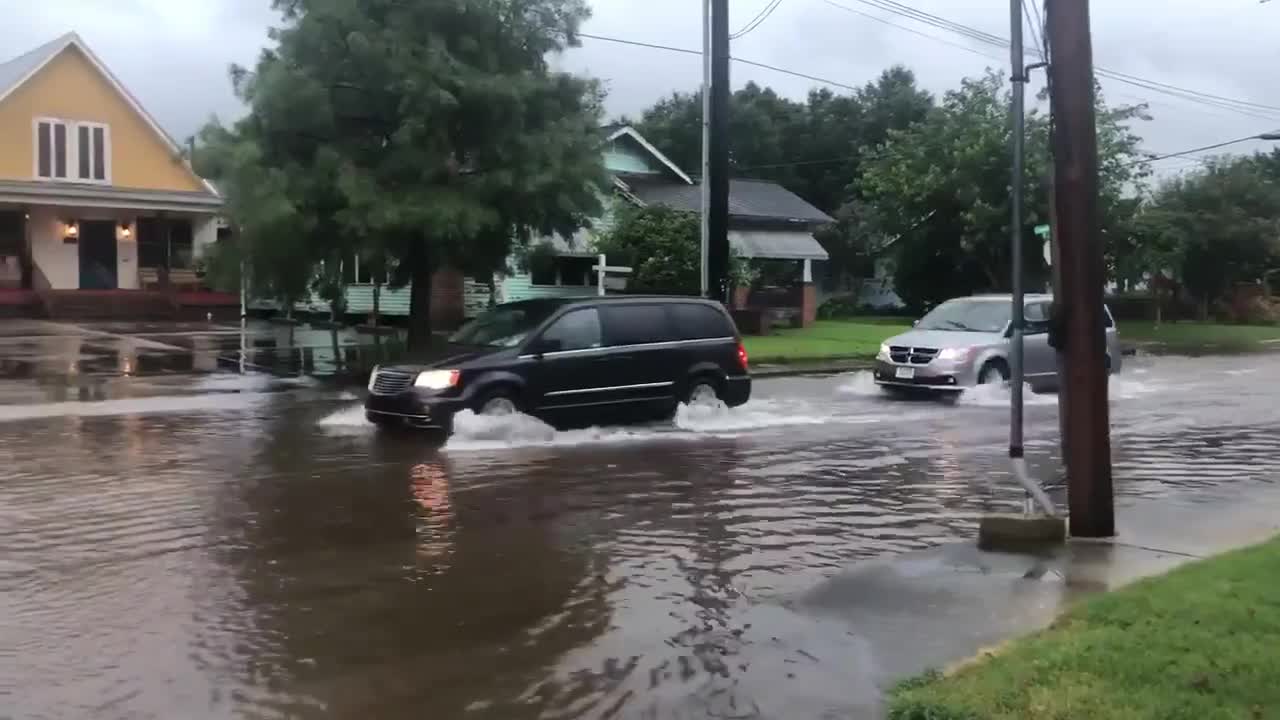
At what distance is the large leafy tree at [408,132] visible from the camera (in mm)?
18750

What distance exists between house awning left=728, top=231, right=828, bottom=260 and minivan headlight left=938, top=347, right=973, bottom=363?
746 inches

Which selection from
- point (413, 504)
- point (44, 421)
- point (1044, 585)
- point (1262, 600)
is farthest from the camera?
point (44, 421)

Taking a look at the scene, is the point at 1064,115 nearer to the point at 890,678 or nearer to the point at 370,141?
the point at 890,678

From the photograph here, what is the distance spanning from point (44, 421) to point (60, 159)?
23698mm

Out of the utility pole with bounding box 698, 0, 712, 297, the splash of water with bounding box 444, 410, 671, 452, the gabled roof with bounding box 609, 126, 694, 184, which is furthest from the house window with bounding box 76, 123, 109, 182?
the splash of water with bounding box 444, 410, 671, 452

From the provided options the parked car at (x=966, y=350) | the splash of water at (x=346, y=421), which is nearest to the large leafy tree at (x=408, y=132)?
the splash of water at (x=346, y=421)

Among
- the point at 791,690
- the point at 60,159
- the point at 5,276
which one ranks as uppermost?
the point at 60,159

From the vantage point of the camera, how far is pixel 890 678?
5543mm

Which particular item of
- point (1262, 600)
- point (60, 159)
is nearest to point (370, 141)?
point (1262, 600)

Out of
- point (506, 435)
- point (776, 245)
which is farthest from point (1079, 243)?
point (776, 245)

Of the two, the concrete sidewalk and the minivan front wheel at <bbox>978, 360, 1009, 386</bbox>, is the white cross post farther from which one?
the concrete sidewalk

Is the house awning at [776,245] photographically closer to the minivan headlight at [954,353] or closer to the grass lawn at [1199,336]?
the grass lawn at [1199,336]

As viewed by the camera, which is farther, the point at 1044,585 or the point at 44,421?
the point at 44,421

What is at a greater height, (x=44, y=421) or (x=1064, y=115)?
(x=1064, y=115)
